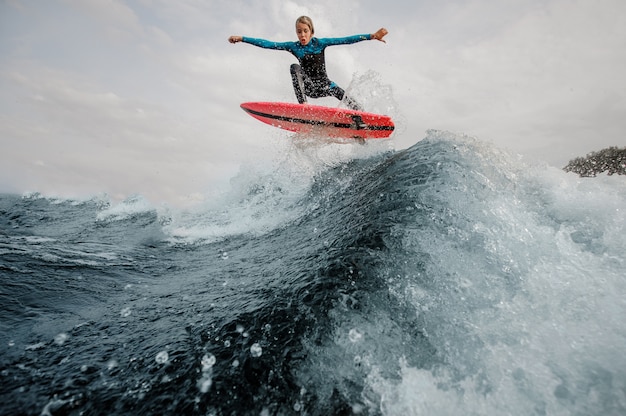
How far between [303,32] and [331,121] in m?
2.09

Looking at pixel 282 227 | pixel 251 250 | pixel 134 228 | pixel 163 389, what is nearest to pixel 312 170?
pixel 282 227

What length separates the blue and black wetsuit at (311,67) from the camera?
23.2ft

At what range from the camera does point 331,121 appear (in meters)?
6.95

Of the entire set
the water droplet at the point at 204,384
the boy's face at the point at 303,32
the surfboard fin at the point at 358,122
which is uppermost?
the boy's face at the point at 303,32

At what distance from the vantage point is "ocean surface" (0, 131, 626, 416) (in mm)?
1649

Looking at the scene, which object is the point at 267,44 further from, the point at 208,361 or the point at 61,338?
the point at 208,361

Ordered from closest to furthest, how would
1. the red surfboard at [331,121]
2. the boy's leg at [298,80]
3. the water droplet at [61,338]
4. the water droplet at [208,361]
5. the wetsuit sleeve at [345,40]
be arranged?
the water droplet at [208,361]
the water droplet at [61,338]
the wetsuit sleeve at [345,40]
the red surfboard at [331,121]
the boy's leg at [298,80]

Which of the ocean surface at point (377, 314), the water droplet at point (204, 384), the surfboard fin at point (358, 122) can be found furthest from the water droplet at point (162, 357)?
the surfboard fin at point (358, 122)

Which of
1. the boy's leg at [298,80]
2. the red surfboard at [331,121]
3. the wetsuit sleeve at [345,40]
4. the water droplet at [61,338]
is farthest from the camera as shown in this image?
the boy's leg at [298,80]

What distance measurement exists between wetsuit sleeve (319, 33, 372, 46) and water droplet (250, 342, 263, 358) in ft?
21.3

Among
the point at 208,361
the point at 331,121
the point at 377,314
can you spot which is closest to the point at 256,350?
the point at 208,361

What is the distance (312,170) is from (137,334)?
19.6 feet

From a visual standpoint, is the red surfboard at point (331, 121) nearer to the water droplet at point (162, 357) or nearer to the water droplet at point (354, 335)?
the water droplet at point (354, 335)

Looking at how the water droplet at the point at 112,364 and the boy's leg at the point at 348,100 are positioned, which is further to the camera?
the boy's leg at the point at 348,100
